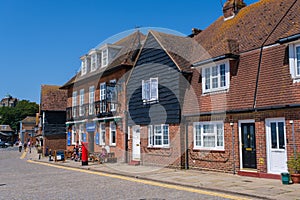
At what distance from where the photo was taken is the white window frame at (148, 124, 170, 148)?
59.3ft

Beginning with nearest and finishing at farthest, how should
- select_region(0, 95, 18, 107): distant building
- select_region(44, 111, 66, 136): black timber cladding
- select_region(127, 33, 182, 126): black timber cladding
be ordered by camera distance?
1. select_region(127, 33, 182, 126): black timber cladding
2. select_region(44, 111, 66, 136): black timber cladding
3. select_region(0, 95, 18, 107): distant building

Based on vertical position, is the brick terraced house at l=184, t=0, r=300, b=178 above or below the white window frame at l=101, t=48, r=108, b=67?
below

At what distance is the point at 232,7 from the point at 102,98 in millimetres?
12119

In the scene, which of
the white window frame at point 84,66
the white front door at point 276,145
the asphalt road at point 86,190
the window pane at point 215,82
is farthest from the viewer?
the white window frame at point 84,66

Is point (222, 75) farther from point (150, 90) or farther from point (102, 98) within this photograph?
point (102, 98)

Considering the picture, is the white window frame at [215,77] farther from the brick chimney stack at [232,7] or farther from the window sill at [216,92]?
the brick chimney stack at [232,7]

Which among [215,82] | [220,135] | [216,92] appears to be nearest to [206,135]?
[220,135]

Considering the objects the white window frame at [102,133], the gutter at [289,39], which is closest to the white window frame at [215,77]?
the gutter at [289,39]

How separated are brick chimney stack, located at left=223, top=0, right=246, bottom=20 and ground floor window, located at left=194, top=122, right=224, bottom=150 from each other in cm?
790

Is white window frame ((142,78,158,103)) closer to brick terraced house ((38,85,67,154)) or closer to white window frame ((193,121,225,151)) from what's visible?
white window frame ((193,121,225,151))

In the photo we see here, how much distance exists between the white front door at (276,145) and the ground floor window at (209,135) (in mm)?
2480

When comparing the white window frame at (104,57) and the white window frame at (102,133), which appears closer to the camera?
the white window frame at (102,133)

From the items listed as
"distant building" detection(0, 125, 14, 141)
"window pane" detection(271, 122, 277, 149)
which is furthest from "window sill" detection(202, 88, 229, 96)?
"distant building" detection(0, 125, 14, 141)

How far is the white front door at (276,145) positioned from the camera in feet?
40.4
